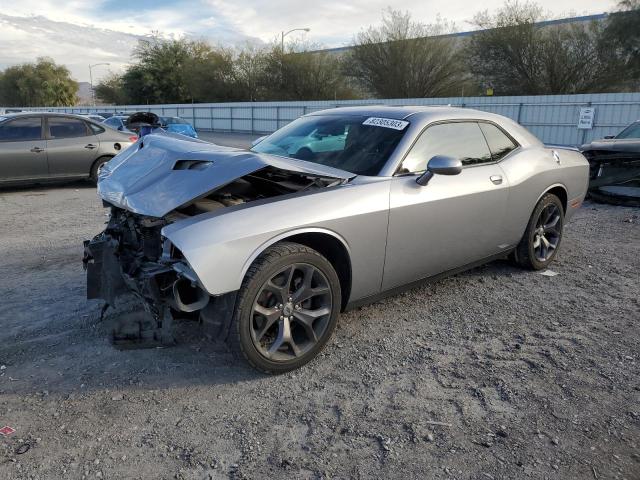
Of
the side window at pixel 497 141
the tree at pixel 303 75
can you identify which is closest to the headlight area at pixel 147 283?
the side window at pixel 497 141

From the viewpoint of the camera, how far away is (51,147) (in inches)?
380

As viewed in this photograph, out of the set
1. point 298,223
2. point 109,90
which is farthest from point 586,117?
point 109,90

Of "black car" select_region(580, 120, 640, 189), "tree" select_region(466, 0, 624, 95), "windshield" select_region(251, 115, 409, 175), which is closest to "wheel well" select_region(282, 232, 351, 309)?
"windshield" select_region(251, 115, 409, 175)

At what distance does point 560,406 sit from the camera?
287 cm

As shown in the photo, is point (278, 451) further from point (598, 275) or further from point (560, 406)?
point (598, 275)

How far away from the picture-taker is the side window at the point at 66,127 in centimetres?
982

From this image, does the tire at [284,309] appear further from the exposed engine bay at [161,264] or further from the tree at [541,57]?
the tree at [541,57]

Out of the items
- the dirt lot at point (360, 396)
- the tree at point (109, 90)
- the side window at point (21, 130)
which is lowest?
the dirt lot at point (360, 396)

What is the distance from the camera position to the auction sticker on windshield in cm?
393

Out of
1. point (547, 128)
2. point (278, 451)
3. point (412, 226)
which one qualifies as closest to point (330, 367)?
point (278, 451)

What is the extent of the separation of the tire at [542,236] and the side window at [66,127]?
8.67 metres

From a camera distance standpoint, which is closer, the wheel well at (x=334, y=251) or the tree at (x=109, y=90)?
the wheel well at (x=334, y=251)

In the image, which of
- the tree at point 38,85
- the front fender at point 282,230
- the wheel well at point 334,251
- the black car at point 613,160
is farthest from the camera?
the tree at point 38,85

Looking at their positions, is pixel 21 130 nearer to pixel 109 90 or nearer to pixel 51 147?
pixel 51 147
